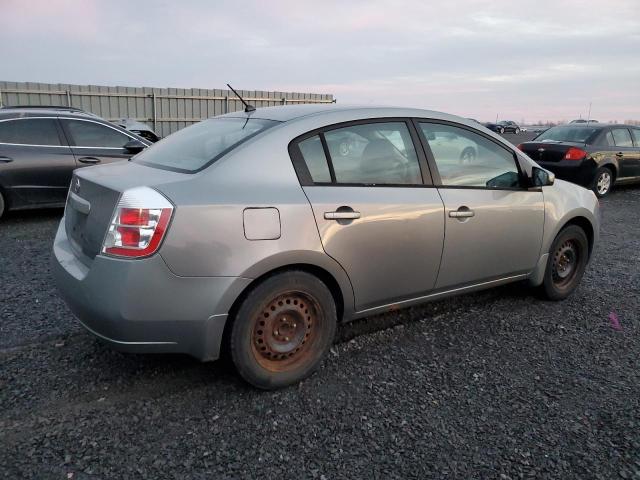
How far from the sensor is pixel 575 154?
10.3 metres

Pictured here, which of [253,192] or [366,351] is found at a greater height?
[253,192]

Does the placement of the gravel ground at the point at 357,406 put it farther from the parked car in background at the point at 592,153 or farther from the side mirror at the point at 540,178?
the parked car in background at the point at 592,153

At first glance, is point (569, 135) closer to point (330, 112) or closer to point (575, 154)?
point (575, 154)

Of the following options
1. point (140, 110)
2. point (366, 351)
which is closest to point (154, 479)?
point (366, 351)

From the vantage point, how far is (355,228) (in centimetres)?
302

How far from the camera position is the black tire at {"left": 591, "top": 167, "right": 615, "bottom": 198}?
34.4ft

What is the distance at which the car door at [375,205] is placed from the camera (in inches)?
117

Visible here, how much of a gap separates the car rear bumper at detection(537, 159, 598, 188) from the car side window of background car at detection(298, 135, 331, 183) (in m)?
8.57

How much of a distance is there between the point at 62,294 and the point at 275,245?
4.10ft

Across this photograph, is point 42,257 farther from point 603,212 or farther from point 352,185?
point 603,212

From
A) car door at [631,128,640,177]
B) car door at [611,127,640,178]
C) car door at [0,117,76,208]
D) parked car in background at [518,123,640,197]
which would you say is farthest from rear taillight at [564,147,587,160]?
car door at [0,117,76,208]

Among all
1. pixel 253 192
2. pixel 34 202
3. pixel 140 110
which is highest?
pixel 140 110

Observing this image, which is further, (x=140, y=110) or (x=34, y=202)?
(x=140, y=110)

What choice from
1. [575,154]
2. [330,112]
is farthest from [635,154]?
[330,112]
